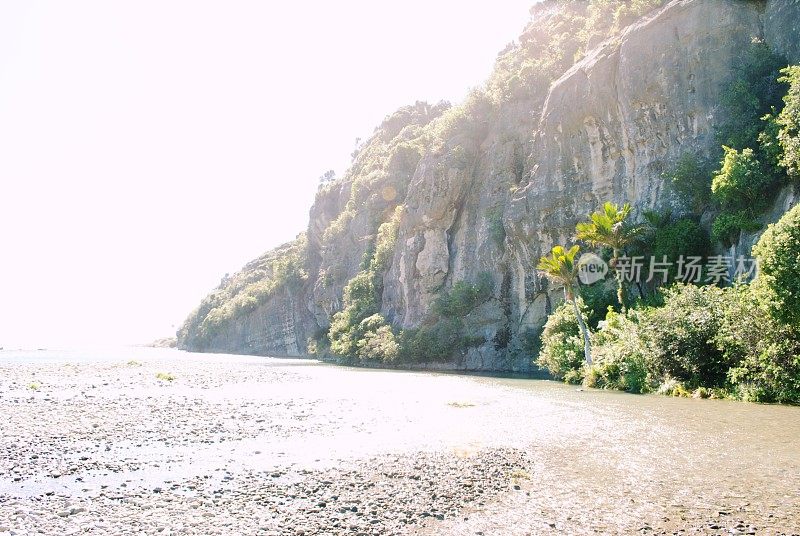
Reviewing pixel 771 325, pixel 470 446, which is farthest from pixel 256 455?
pixel 771 325

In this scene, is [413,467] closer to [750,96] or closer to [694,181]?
[694,181]

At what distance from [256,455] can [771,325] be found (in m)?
19.5

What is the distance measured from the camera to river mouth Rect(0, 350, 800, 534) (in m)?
8.35

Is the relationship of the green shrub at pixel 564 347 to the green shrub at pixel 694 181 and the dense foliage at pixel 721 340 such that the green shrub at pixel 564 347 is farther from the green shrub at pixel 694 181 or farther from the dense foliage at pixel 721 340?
the green shrub at pixel 694 181

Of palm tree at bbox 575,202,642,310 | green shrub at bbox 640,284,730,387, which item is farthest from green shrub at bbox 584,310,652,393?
palm tree at bbox 575,202,642,310

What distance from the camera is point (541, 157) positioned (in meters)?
50.6

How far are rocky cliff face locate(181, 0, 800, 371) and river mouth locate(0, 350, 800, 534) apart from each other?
25339mm

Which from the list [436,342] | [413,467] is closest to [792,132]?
[413,467]

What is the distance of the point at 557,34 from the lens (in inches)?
2507

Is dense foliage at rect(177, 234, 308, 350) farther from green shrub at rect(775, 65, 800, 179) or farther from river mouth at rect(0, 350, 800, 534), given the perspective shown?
river mouth at rect(0, 350, 800, 534)

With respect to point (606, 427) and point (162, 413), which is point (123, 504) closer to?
point (162, 413)

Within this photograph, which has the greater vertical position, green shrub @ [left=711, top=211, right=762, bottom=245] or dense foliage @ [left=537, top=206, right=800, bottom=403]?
green shrub @ [left=711, top=211, right=762, bottom=245]

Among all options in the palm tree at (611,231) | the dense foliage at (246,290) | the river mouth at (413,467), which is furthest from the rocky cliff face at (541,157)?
the dense foliage at (246,290)

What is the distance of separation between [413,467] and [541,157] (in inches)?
1728
